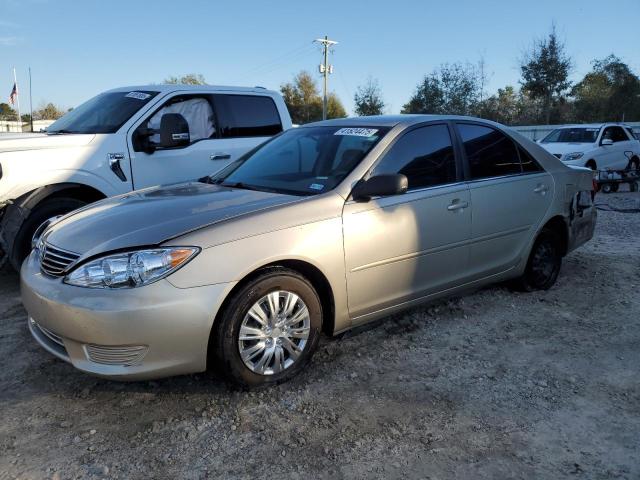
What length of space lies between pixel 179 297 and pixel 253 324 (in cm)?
49

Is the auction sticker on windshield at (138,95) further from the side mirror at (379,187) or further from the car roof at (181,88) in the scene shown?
the side mirror at (379,187)

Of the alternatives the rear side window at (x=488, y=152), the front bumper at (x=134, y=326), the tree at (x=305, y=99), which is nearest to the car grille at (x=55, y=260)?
the front bumper at (x=134, y=326)

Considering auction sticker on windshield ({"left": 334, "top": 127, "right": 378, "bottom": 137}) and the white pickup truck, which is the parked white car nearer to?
the white pickup truck

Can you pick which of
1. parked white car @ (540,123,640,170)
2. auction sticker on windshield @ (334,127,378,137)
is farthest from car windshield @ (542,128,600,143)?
auction sticker on windshield @ (334,127,378,137)

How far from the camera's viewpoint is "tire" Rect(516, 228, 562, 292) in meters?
4.82

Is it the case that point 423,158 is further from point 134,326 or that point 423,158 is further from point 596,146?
point 596,146

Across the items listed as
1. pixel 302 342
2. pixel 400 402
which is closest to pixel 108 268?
pixel 302 342

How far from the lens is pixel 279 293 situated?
3059mm

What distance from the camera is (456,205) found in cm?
397

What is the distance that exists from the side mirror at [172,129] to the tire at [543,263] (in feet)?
11.6

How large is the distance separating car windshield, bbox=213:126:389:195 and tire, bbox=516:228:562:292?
A: 199cm

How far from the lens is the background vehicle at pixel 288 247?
2.75 metres

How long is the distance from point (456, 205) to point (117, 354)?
8.29ft

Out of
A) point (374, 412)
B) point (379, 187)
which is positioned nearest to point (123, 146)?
point (379, 187)
